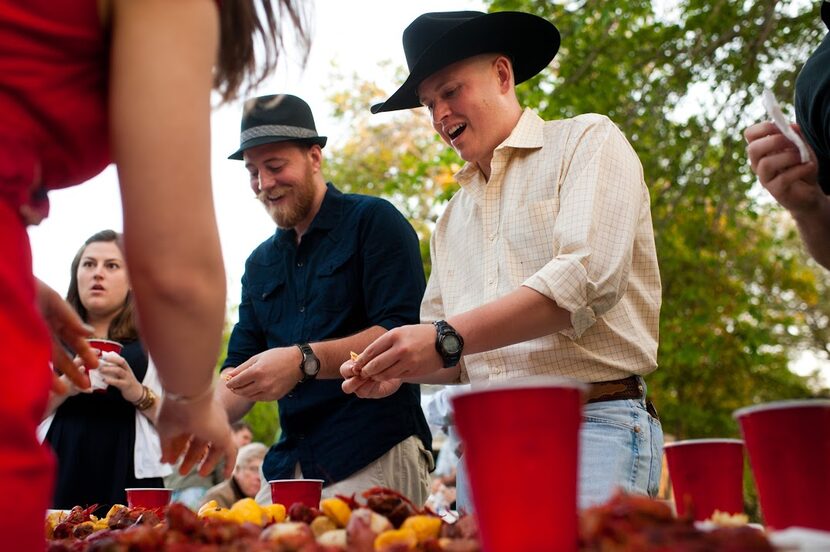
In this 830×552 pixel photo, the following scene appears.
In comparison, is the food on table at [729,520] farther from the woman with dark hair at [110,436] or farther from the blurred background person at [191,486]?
the blurred background person at [191,486]

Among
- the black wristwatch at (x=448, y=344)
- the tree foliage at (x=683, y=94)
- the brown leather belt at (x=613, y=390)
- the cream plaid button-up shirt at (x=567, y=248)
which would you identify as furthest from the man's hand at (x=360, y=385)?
the tree foliage at (x=683, y=94)

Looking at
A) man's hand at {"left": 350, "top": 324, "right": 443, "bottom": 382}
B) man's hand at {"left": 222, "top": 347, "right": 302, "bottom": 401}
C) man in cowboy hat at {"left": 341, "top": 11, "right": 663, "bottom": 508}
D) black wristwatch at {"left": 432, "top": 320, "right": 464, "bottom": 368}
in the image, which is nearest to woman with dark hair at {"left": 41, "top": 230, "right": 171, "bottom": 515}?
man's hand at {"left": 222, "top": 347, "right": 302, "bottom": 401}

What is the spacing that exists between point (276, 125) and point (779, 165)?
264 centimetres

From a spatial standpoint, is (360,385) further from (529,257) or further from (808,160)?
(808,160)

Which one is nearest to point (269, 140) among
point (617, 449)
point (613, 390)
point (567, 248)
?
point (567, 248)

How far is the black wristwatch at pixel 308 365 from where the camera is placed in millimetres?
3377

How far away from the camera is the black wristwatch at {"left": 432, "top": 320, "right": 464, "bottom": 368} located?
2541 millimetres

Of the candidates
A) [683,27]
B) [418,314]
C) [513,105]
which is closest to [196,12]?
[513,105]

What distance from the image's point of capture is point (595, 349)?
2.78m

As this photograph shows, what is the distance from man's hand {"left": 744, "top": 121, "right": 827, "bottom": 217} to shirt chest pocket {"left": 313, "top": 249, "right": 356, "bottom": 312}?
2.03m

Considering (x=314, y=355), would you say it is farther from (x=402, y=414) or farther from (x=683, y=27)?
(x=683, y=27)

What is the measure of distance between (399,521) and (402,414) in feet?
6.98

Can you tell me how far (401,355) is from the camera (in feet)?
8.25

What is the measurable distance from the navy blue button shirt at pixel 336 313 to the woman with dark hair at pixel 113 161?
7.54 feet
